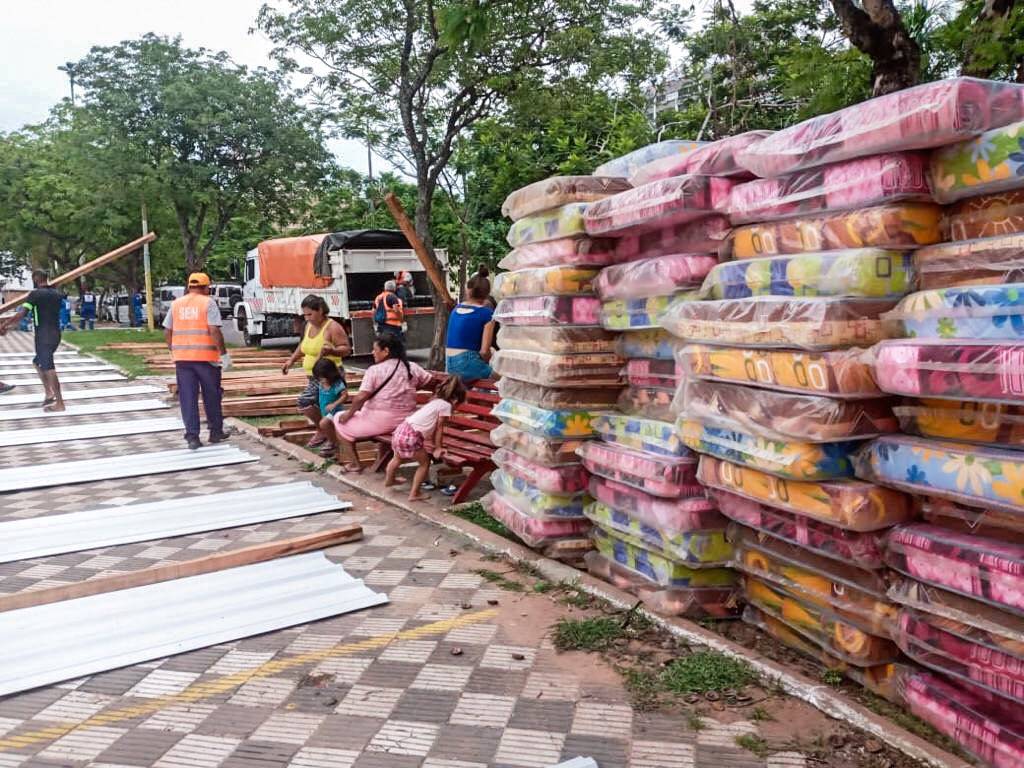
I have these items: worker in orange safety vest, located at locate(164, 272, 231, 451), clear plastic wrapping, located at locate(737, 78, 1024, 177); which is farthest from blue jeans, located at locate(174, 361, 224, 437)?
clear plastic wrapping, located at locate(737, 78, 1024, 177)

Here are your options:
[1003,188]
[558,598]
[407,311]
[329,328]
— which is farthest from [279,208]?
[1003,188]

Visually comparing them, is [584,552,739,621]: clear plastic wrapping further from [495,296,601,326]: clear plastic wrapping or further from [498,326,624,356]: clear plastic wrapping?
[495,296,601,326]: clear plastic wrapping

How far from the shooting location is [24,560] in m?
5.21

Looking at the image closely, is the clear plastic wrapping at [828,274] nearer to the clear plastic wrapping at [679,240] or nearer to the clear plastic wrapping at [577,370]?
the clear plastic wrapping at [679,240]

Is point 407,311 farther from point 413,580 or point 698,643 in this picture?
point 698,643

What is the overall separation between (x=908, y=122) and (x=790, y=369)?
959 mm

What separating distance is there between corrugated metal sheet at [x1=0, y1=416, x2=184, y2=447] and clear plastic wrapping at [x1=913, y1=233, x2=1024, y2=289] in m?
8.92

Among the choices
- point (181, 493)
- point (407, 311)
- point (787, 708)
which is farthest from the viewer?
point (407, 311)

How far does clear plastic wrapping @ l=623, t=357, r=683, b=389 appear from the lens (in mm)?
4491

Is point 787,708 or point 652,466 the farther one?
point 652,466

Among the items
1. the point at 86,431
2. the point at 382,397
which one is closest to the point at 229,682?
the point at 382,397

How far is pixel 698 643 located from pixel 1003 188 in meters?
2.22

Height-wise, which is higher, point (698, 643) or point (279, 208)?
point (279, 208)

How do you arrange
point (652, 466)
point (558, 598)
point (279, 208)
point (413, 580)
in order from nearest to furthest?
point (652, 466)
point (558, 598)
point (413, 580)
point (279, 208)
